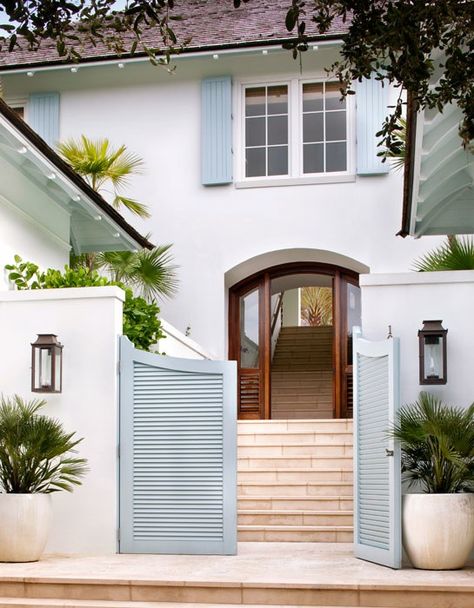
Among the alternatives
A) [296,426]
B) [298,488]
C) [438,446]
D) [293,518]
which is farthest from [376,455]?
[296,426]

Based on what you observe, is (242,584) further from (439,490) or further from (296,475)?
(296,475)

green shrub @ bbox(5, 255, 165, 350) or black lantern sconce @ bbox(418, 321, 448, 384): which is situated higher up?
green shrub @ bbox(5, 255, 165, 350)

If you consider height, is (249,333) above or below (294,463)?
above

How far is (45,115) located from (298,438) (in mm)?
6635

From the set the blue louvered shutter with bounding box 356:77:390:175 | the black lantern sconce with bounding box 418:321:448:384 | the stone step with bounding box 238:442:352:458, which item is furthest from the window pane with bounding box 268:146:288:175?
the black lantern sconce with bounding box 418:321:448:384

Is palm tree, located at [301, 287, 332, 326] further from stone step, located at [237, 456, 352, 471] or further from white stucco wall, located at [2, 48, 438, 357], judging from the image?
stone step, located at [237, 456, 352, 471]

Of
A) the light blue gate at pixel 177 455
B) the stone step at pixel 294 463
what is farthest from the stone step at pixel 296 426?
the light blue gate at pixel 177 455

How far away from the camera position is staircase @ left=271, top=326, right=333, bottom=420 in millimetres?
18000

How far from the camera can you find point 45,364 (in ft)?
31.8

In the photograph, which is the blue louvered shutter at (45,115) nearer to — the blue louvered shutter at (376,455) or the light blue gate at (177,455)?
the light blue gate at (177,455)

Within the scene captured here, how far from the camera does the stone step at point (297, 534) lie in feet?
34.3

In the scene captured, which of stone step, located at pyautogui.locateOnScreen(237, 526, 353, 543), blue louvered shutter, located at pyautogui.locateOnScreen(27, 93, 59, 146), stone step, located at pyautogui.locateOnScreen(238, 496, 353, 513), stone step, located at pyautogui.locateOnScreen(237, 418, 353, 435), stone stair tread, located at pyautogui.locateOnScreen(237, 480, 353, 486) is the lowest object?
stone step, located at pyautogui.locateOnScreen(237, 526, 353, 543)

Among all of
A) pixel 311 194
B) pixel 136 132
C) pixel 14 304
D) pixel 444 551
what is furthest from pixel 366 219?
pixel 444 551

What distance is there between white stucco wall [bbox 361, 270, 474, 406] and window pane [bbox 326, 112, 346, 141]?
6159mm
